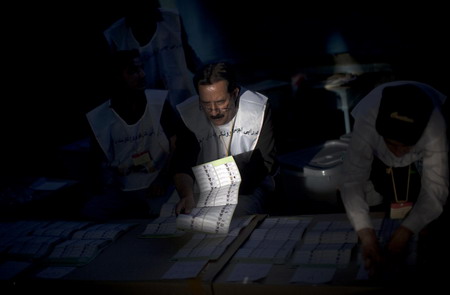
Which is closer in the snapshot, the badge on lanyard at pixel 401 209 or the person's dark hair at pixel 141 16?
the badge on lanyard at pixel 401 209

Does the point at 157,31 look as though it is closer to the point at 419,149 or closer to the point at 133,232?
the point at 133,232

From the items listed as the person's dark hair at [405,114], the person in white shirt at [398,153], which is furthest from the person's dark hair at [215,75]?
the person's dark hair at [405,114]

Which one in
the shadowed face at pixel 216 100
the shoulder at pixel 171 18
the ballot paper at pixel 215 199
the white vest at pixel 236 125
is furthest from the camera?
the shoulder at pixel 171 18

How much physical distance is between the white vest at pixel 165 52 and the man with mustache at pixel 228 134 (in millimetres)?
1202

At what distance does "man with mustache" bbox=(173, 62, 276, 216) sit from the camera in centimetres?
349

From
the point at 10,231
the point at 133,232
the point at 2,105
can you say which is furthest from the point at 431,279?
the point at 2,105

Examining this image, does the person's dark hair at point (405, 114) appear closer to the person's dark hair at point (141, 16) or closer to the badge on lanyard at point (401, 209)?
the badge on lanyard at point (401, 209)

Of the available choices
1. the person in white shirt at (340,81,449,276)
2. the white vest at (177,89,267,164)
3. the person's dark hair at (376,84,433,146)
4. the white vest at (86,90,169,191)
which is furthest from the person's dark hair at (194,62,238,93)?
the person's dark hair at (376,84,433,146)

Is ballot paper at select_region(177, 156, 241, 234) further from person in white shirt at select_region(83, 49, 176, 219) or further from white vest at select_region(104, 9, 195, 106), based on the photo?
white vest at select_region(104, 9, 195, 106)

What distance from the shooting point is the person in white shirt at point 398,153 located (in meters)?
2.29

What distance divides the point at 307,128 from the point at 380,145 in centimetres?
302

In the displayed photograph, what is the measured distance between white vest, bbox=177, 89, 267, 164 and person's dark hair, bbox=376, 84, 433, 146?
1347 millimetres

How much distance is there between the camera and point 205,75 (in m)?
3.49

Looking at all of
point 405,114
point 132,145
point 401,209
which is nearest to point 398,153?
point 401,209
